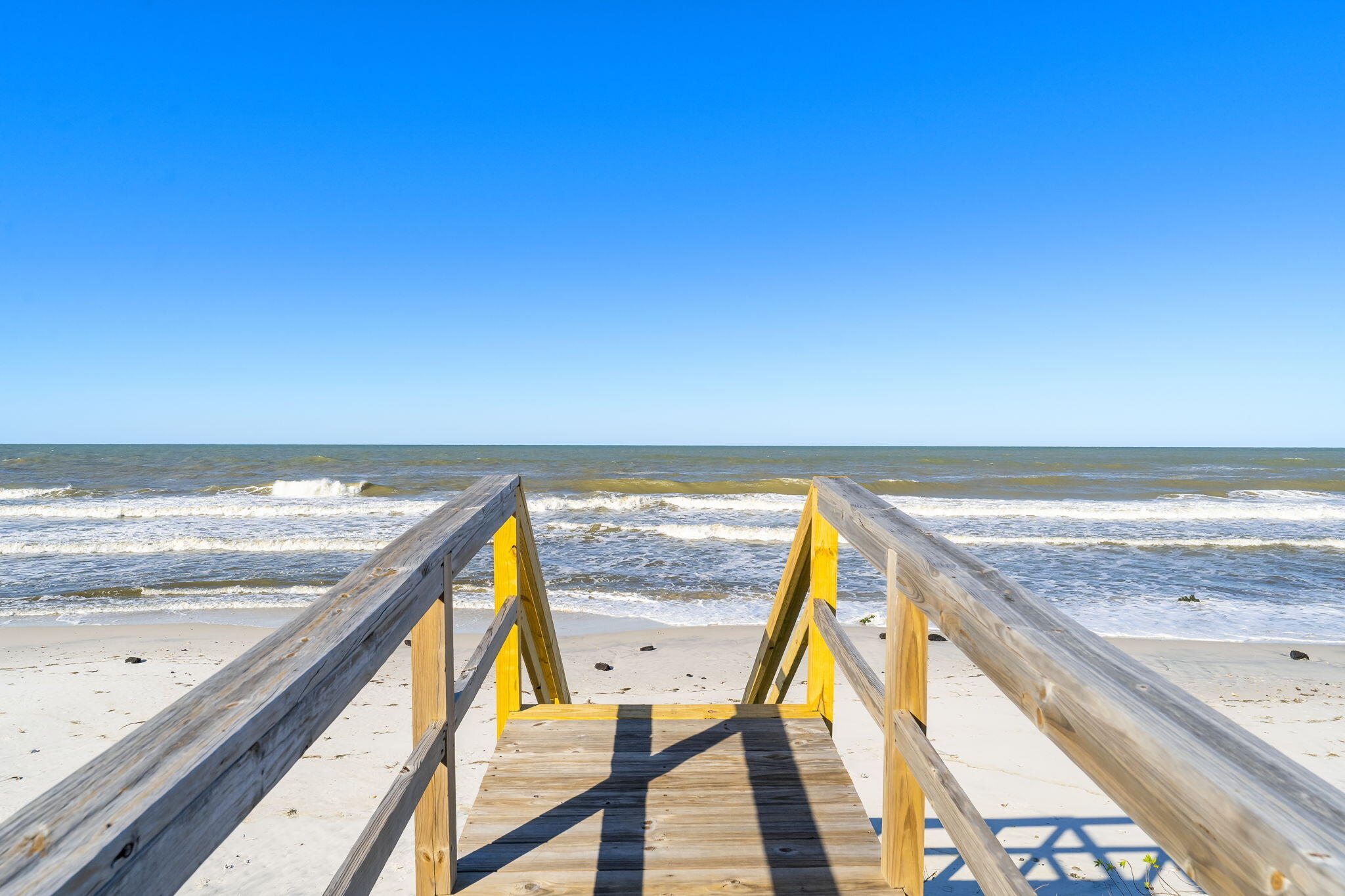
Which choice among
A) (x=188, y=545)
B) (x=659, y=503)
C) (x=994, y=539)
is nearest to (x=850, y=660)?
(x=994, y=539)

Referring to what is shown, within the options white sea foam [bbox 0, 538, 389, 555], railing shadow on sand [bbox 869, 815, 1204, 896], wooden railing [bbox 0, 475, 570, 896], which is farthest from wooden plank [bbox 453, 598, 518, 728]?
white sea foam [bbox 0, 538, 389, 555]

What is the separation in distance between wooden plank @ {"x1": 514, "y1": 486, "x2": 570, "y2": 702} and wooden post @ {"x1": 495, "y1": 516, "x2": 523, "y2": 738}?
0.06m

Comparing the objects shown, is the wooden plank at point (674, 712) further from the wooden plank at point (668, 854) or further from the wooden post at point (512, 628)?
the wooden plank at point (668, 854)

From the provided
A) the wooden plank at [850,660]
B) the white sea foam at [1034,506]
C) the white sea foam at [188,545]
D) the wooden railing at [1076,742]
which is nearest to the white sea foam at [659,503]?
the white sea foam at [1034,506]

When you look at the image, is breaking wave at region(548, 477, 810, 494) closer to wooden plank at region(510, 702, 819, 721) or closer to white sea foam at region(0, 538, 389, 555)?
white sea foam at region(0, 538, 389, 555)

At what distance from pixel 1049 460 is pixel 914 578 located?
4413cm

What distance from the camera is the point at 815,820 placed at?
7.54ft

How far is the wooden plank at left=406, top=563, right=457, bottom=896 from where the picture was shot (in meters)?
1.72

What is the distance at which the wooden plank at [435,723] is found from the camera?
1.72 meters

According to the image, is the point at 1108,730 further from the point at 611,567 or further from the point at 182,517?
the point at 182,517

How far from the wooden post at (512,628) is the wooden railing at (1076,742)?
1.34 m

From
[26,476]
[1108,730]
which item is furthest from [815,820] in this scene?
[26,476]

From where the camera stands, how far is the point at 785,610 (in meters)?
3.35

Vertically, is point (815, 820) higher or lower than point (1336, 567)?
higher
